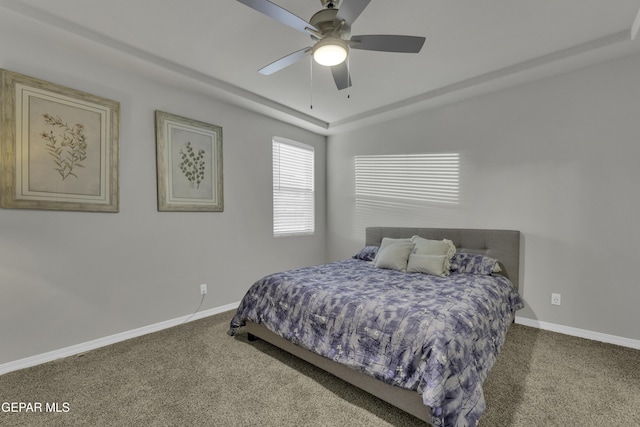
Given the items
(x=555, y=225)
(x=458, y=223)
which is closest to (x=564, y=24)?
(x=555, y=225)

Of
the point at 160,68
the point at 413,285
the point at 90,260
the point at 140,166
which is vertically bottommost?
the point at 413,285

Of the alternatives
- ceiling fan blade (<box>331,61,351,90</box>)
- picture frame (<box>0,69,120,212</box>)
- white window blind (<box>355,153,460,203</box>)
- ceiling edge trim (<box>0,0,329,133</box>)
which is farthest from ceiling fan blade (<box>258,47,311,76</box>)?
white window blind (<box>355,153,460,203</box>)

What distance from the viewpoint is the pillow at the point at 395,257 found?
10.3ft

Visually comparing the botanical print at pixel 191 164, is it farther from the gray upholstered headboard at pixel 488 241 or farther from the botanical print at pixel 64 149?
the gray upholstered headboard at pixel 488 241

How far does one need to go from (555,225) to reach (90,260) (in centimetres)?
447

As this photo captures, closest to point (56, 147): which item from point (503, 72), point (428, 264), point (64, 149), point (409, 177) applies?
point (64, 149)

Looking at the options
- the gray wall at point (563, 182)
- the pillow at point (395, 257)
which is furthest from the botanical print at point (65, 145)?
the gray wall at point (563, 182)

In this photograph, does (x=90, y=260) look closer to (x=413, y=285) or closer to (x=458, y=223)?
(x=413, y=285)

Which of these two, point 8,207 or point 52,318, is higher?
point 8,207

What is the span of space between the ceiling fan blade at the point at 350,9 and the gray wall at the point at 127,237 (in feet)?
6.76

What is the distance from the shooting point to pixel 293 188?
14.9ft

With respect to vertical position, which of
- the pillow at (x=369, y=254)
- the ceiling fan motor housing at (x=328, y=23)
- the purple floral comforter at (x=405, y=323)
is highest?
the ceiling fan motor housing at (x=328, y=23)

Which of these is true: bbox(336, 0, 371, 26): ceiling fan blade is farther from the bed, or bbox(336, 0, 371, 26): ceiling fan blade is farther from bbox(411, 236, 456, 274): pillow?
bbox(411, 236, 456, 274): pillow

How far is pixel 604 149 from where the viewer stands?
8.86 feet
